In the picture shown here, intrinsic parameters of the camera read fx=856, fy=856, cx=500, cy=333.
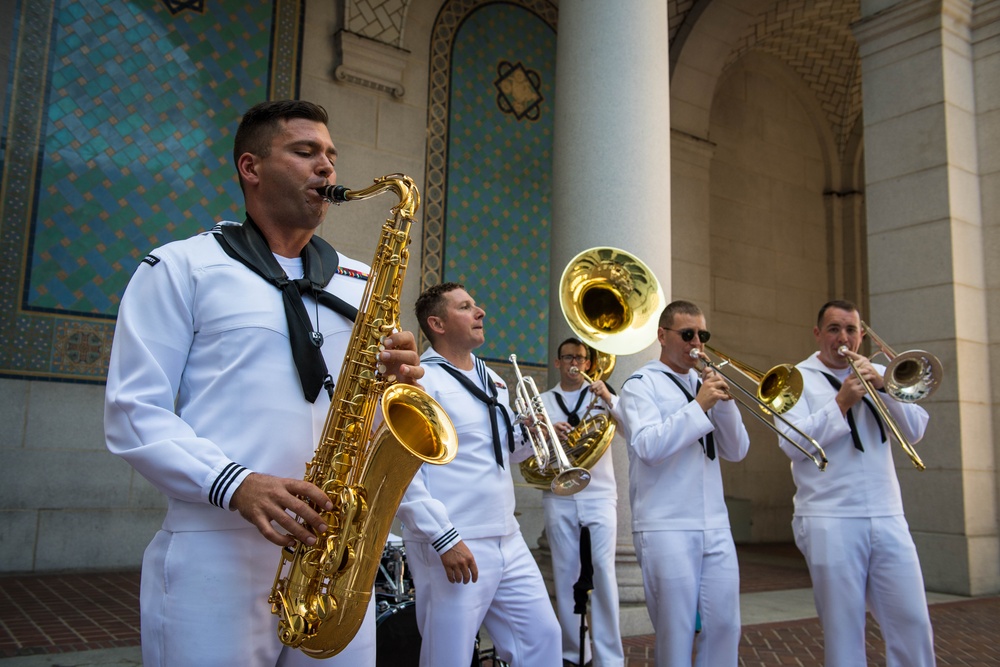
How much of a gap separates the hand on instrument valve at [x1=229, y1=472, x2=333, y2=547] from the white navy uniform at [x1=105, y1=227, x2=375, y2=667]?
0.04 metres

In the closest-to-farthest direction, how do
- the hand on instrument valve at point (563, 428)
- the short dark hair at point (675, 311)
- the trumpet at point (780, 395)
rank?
the trumpet at point (780, 395)
the short dark hair at point (675, 311)
the hand on instrument valve at point (563, 428)

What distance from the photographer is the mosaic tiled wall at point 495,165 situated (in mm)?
10477

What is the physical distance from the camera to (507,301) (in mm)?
10758

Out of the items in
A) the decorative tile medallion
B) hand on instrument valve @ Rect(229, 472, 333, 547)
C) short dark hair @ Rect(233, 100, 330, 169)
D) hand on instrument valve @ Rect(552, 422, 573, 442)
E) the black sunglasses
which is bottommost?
hand on instrument valve @ Rect(229, 472, 333, 547)

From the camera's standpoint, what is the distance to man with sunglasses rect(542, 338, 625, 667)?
558cm

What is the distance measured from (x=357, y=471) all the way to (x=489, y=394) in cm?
187

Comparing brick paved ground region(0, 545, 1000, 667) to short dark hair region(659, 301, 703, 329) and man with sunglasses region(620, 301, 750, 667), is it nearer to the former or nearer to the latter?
man with sunglasses region(620, 301, 750, 667)

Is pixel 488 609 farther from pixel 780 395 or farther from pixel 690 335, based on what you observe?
pixel 780 395

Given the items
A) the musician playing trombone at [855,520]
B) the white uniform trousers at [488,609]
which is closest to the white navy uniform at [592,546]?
the musician playing trombone at [855,520]

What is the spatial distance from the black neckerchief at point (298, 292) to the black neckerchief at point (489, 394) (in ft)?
5.70

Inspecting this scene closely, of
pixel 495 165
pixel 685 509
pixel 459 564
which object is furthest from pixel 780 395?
pixel 495 165

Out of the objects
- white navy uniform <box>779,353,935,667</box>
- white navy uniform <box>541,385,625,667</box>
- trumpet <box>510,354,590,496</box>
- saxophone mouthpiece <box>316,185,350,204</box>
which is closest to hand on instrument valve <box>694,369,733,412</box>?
white navy uniform <box>779,353,935,667</box>

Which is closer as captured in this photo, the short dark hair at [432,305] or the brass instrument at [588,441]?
the short dark hair at [432,305]

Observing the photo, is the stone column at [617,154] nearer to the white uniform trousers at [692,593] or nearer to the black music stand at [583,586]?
the black music stand at [583,586]
